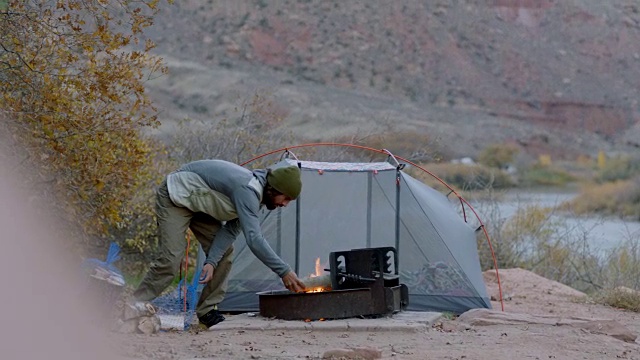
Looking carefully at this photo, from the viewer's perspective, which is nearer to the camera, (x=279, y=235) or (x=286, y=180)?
(x=286, y=180)

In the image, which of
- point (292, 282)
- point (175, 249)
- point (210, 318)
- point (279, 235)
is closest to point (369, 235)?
point (279, 235)

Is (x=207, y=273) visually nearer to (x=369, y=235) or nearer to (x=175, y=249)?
(x=175, y=249)

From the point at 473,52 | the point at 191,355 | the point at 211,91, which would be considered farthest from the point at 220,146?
the point at 473,52

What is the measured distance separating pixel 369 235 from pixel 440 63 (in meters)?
36.7

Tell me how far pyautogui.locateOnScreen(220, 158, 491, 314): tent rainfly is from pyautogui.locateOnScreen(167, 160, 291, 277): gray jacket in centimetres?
183

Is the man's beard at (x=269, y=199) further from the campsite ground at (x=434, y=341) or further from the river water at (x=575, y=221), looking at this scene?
the river water at (x=575, y=221)

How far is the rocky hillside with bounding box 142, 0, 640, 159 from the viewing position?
42.7m

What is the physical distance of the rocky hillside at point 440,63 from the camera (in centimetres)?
4266

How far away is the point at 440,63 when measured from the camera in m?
47.9

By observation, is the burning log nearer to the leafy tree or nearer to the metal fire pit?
the metal fire pit

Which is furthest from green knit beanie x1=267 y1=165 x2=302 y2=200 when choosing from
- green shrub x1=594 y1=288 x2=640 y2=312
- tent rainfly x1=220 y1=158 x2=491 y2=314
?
green shrub x1=594 y1=288 x2=640 y2=312

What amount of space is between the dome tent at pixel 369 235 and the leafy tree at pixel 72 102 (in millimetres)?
1729

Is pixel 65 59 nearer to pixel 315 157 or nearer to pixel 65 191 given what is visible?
pixel 65 191

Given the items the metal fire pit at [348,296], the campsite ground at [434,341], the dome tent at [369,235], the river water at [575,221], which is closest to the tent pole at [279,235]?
the dome tent at [369,235]
